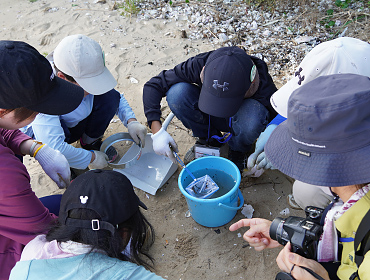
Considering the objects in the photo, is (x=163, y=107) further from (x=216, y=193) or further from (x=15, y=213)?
(x=15, y=213)

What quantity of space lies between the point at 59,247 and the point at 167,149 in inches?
40.9

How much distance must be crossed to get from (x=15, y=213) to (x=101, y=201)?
49 cm

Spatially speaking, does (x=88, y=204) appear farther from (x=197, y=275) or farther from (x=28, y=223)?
(x=197, y=275)

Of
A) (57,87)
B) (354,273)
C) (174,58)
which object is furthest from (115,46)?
(354,273)

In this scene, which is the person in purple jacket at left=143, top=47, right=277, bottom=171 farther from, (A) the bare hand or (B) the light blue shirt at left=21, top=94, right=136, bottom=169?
(A) the bare hand

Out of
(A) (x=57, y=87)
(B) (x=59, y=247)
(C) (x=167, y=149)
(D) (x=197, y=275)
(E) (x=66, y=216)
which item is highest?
(A) (x=57, y=87)

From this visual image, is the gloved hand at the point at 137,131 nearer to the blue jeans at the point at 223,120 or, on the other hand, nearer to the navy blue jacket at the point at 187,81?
the navy blue jacket at the point at 187,81

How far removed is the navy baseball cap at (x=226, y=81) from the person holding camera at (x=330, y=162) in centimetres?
71

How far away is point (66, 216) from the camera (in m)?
1.23

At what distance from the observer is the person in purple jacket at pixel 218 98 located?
1880 millimetres

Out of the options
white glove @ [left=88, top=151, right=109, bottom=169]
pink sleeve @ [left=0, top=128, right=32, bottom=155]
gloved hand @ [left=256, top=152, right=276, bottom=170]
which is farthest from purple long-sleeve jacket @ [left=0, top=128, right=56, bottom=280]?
gloved hand @ [left=256, top=152, right=276, bottom=170]

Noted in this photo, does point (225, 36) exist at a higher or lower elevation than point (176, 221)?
higher

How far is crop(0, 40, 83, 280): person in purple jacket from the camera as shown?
1.35 meters

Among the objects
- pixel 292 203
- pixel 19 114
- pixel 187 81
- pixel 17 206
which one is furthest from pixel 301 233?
pixel 187 81
